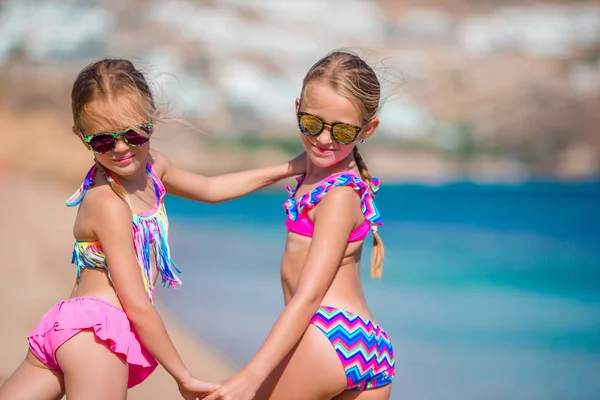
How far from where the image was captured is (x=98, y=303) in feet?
7.34

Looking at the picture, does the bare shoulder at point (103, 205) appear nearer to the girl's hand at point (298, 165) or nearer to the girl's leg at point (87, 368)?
the girl's leg at point (87, 368)

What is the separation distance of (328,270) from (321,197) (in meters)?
0.24

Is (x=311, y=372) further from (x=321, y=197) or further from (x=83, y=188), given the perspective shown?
(x=83, y=188)

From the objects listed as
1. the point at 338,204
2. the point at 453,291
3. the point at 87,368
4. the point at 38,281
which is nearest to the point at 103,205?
the point at 87,368

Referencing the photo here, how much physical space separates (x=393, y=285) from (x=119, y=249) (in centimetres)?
589

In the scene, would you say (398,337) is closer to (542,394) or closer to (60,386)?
(542,394)

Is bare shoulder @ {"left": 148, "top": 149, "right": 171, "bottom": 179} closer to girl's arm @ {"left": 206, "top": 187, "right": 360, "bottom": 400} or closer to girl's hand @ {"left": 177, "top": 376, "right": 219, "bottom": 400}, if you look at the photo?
girl's arm @ {"left": 206, "top": 187, "right": 360, "bottom": 400}

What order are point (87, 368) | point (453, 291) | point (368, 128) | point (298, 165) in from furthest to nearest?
→ point (453, 291) → point (298, 165) → point (368, 128) → point (87, 368)

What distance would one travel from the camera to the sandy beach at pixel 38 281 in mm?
4242

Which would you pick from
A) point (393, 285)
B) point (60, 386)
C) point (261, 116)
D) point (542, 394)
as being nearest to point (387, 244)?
point (393, 285)

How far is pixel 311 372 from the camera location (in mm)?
2225

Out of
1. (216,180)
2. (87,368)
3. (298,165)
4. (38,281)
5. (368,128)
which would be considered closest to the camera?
(87,368)

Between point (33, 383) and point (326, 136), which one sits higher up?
point (326, 136)

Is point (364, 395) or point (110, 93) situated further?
point (364, 395)
